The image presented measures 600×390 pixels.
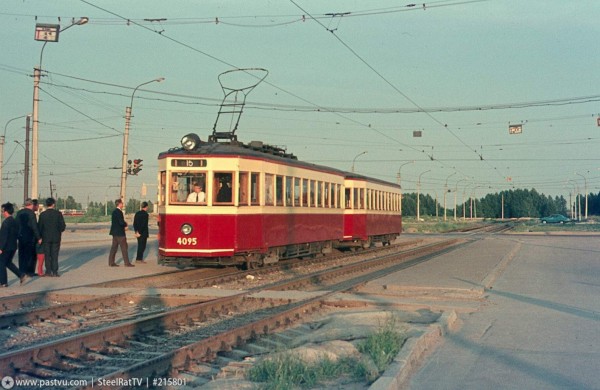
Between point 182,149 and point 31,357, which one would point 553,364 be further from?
point 182,149

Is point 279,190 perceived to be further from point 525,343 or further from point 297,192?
point 525,343

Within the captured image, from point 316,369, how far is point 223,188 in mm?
11101

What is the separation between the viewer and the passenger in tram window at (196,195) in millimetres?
18469

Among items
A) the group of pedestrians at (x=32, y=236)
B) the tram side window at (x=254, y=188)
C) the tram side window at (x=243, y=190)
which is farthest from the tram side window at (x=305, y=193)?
the group of pedestrians at (x=32, y=236)

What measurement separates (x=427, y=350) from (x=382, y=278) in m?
9.54

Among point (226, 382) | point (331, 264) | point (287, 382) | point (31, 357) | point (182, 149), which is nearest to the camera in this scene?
point (287, 382)

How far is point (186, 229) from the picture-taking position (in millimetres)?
18344

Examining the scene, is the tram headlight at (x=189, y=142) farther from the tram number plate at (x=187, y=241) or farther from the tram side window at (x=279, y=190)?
the tram side window at (x=279, y=190)

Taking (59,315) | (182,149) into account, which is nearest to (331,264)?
(182,149)

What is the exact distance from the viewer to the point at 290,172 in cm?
2166

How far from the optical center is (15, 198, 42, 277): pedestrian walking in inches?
685

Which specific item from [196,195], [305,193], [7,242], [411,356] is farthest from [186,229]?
[411,356]

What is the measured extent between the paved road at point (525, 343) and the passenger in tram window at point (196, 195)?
6.28m

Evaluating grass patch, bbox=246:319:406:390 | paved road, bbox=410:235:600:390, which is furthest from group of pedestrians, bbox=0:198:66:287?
grass patch, bbox=246:319:406:390
